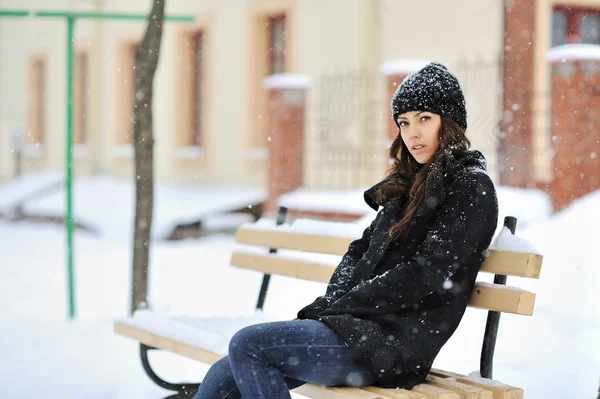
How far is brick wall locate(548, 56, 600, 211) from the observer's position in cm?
943

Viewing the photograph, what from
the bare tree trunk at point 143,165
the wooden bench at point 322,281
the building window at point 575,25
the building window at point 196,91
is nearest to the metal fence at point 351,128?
the building window at point 575,25

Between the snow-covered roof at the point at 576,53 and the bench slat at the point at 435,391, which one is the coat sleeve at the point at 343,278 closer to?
the bench slat at the point at 435,391

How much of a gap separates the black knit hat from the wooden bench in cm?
49

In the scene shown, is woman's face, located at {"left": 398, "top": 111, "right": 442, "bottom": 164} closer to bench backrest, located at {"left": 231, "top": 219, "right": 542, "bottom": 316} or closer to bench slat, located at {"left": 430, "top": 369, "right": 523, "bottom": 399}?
bench backrest, located at {"left": 231, "top": 219, "right": 542, "bottom": 316}

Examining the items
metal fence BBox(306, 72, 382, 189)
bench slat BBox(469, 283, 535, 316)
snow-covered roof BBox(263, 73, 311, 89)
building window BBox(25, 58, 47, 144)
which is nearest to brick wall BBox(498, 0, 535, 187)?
metal fence BBox(306, 72, 382, 189)

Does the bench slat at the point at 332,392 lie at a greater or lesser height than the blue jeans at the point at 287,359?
lesser

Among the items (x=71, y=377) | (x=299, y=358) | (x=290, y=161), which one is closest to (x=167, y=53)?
(x=290, y=161)

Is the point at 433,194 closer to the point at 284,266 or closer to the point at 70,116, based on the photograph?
the point at 284,266

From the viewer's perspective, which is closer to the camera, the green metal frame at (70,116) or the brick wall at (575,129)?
the green metal frame at (70,116)

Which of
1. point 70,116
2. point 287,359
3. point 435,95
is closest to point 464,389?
point 287,359

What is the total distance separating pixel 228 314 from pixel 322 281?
9.91 ft

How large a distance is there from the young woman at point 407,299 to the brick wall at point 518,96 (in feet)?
25.8

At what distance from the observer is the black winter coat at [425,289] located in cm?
304

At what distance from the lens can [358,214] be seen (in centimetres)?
1062
